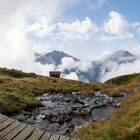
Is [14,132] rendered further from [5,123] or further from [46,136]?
[5,123]

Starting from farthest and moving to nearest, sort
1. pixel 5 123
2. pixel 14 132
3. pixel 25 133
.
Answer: pixel 5 123
pixel 25 133
pixel 14 132

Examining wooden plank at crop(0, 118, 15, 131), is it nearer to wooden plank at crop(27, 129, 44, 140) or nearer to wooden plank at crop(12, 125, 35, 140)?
wooden plank at crop(12, 125, 35, 140)

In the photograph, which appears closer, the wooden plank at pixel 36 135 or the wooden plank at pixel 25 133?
the wooden plank at pixel 25 133

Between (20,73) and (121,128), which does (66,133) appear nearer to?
(121,128)

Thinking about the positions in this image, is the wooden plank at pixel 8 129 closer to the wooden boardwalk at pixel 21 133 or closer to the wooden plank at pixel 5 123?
the wooden boardwalk at pixel 21 133

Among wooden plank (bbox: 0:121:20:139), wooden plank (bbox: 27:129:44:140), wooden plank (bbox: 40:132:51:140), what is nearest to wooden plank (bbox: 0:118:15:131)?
wooden plank (bbox: 0:121:20:139)

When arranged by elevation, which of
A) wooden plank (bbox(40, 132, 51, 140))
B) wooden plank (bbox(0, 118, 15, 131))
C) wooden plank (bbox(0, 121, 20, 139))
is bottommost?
wooden plank (bbox(40, 132, 51, 140))

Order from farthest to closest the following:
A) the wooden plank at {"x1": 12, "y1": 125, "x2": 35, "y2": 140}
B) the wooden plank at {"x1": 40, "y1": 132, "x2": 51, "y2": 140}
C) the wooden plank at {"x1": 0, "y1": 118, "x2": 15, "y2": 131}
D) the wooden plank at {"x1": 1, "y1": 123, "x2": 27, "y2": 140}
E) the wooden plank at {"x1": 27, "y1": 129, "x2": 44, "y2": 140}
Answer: the wooden plank at {"x1": 0, "y1": 118, "x2": 15, "y2": 131}, the wooden plank at {"x1": 40, "y1": 132, "x2": 51, "y2": 140}, the wooden plank at {"x1": 27, "y1": 129, "x2": 44, "y2": 140}, the wooden plank at {"x1": 12, "y1": 125, "x2": 35, "y2": 140}, the wooden plank at {"x1": 1, "y1": 123, "x2": 27, "y2": 140}

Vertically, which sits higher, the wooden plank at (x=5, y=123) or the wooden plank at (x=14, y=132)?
the wooden plank at (x=5, y=123)

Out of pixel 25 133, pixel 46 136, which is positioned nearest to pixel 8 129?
pixel 25 133

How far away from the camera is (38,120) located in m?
31.1

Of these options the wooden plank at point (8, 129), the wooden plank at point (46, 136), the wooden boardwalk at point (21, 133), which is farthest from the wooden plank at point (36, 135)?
the wooden plank at point (8, 129)

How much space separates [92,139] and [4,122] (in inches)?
229

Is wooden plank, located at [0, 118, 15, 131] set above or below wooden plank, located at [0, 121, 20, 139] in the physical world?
above
